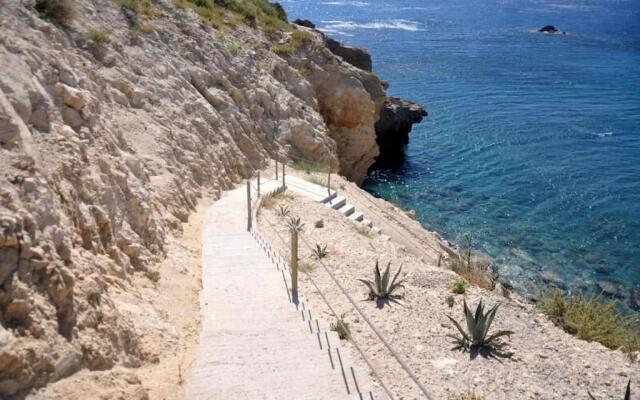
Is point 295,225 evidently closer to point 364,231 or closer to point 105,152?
point 105,152

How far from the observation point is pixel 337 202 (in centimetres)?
1700

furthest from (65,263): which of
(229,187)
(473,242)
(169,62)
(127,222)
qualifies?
(473,242)

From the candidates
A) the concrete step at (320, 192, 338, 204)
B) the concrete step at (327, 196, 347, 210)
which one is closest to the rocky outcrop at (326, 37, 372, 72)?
the concrete step at (320, 192, 338, 204)

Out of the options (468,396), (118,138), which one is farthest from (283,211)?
(468,396)

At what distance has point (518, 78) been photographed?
155ft

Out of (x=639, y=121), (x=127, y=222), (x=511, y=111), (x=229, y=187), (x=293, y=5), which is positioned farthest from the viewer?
(x=293, y=5)

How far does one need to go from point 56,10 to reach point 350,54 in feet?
68.0

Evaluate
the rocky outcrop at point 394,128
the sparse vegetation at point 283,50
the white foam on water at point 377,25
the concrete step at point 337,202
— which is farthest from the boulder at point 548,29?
the concrete step at point 337,202

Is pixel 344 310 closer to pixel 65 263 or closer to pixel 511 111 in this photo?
pixel 65 263

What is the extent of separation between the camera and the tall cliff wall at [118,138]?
6500 millimetres

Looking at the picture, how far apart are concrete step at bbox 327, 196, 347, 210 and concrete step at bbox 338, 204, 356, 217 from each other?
0.12m

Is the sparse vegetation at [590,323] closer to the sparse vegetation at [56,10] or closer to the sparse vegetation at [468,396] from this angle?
the sparse vegetation at [468,396]

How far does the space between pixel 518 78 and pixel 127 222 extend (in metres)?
43.1

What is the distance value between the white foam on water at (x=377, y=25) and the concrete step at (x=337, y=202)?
2097 inches
